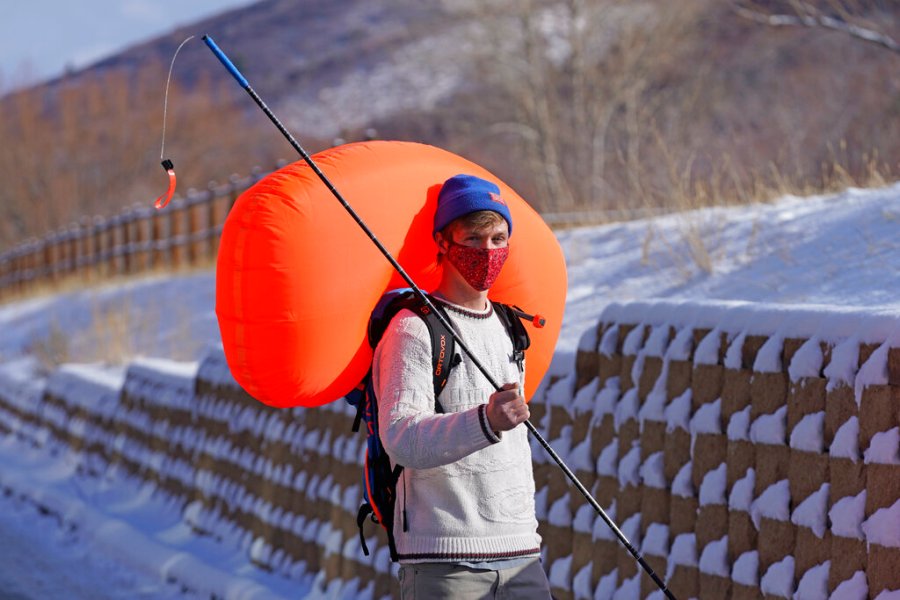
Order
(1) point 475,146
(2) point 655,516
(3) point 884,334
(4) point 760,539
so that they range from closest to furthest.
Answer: (3) point 884,334, (4) point 760,539, (2) point 655,516, (1) point 475,146

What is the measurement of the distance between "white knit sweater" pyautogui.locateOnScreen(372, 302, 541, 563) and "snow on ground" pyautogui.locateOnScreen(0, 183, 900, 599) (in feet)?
8.09

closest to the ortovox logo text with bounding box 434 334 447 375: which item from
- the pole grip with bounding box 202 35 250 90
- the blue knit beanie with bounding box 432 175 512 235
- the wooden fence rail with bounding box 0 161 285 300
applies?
the blue knit beanie with bounding box 432 175 512 235

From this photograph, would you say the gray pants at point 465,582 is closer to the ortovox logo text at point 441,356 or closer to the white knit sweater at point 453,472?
the white knit sweater at point 453,472

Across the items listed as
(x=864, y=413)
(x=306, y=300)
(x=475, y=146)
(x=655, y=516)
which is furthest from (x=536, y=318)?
(x=475, y=146)

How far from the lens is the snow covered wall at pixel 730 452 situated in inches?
169

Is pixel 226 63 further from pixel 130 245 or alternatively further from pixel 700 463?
pixel 130 245

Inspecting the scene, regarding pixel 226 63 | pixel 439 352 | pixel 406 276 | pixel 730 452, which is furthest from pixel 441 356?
pixel 730 452

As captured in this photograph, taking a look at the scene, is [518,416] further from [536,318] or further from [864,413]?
[864,413]

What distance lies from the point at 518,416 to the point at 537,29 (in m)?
31.0

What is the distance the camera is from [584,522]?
5695mm

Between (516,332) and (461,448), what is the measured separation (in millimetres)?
581

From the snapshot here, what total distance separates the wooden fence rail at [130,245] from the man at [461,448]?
512 inches

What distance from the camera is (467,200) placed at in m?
3.68

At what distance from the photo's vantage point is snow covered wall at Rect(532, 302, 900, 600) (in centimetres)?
429
